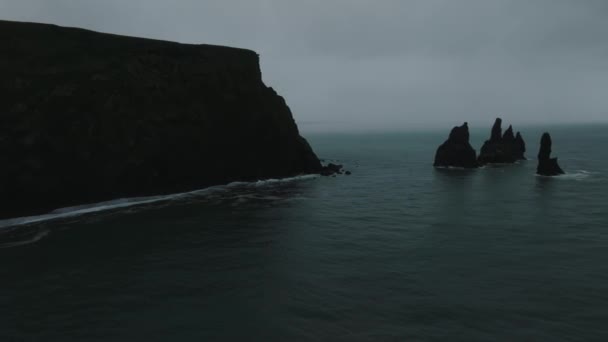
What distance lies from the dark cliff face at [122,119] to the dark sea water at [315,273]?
765cm

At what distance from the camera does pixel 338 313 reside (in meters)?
26.3

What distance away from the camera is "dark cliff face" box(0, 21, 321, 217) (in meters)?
56.3

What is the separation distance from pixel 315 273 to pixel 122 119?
4844 centimetres

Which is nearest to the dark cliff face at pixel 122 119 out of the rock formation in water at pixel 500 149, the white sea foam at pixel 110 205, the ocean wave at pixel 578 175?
the white sea foam at pixel 110 205

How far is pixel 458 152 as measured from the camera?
366 ft

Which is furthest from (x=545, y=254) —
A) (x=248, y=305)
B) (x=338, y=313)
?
(x=248, y=305)

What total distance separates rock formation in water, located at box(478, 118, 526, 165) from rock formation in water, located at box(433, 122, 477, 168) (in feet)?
30.6

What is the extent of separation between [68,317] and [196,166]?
51.9m

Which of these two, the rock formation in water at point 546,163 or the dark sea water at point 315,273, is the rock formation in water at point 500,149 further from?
the dark sea water at point 315,273

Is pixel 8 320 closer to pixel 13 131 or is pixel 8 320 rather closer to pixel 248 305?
pixel 248 305

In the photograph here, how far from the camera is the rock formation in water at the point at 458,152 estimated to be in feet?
362

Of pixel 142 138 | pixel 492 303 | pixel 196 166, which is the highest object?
pixel 142 138

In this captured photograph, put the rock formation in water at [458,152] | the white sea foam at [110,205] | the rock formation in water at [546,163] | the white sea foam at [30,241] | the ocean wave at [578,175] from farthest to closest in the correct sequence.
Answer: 1. the rock formation in water at [458,152]
2. the rock formation in water at [546,163]
3. the ocean wave at [578,175]
4. the white sea foam at [110,205]
5. the white sea foam at [30,241]

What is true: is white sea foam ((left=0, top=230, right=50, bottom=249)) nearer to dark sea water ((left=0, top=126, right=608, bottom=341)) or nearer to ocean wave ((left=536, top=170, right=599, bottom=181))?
dark sea water ((left=0, top=126, right=608, bottom=341))
